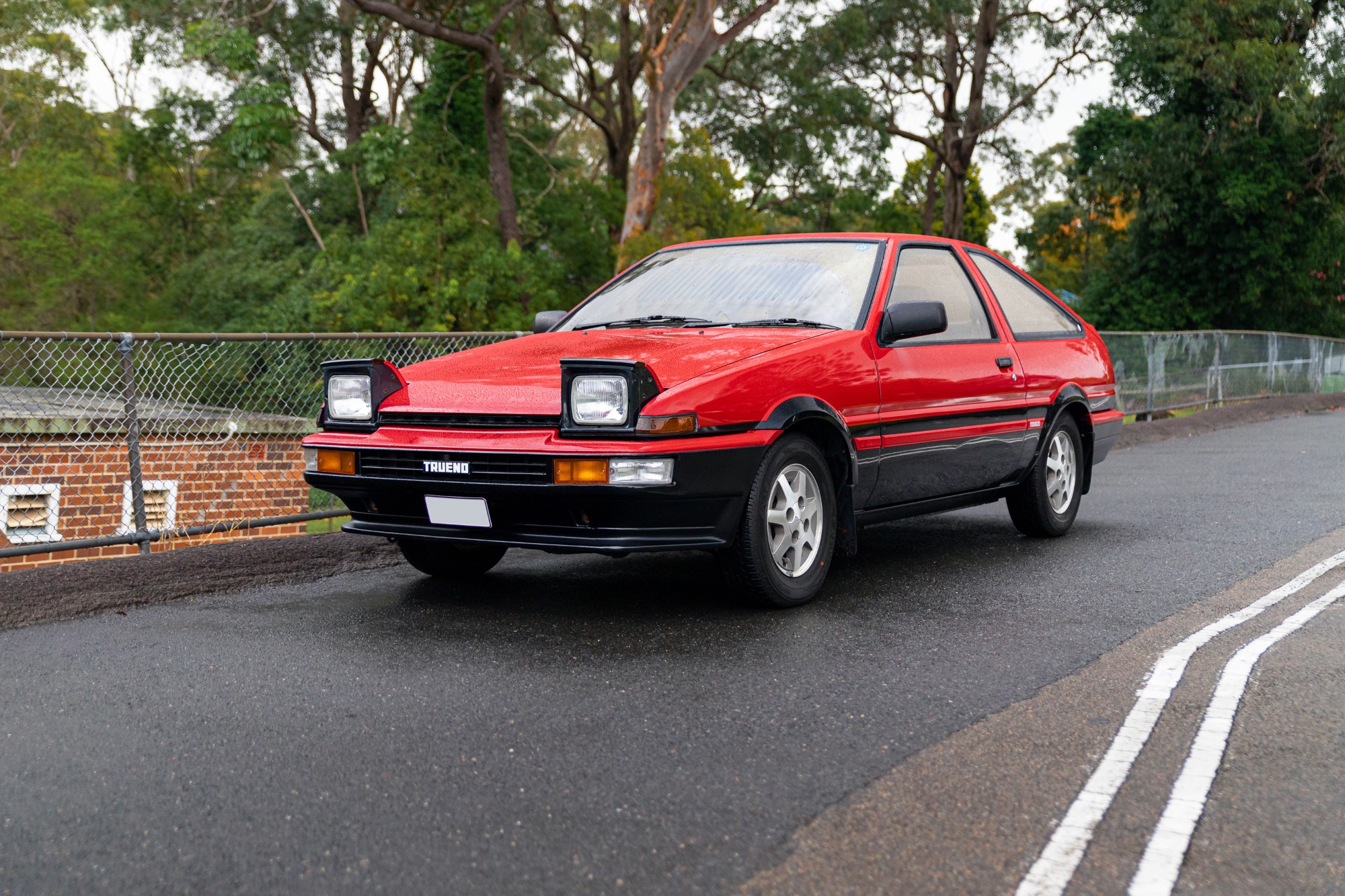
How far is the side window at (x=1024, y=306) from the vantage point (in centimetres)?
740

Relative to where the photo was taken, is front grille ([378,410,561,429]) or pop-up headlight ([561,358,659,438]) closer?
pop-up headlight ([561,358,659,438])

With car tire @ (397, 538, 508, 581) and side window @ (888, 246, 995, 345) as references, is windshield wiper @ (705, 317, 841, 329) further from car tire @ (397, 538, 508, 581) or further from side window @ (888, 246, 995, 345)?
car tire @ (397, 538, 508, 581)

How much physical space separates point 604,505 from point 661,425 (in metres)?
0.38

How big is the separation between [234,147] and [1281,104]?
2380 centimetres

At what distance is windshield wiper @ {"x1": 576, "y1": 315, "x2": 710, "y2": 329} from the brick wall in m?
2.58

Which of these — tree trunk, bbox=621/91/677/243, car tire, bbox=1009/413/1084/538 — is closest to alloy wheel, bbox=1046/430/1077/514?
car tire, bbox=1009/413/1084/538

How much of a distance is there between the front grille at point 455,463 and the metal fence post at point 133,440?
2034mm

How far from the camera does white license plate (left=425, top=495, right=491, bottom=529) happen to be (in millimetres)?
5242

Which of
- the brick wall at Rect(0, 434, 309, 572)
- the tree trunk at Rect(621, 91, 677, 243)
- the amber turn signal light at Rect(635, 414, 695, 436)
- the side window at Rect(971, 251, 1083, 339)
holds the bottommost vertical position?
the brick wall at Rect(0, 434, 309, 572)

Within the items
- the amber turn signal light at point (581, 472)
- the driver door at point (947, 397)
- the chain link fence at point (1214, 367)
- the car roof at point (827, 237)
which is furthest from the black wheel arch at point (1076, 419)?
the chain link fence at point (1214, 367)

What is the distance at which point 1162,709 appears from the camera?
4.16 m

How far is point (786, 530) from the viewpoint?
5.55m

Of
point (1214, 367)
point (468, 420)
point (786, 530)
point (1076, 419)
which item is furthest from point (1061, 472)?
point (1214, 367)

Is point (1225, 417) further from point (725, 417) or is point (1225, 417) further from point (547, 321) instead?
point (725, 417)
